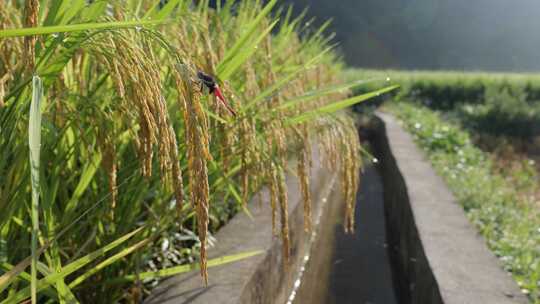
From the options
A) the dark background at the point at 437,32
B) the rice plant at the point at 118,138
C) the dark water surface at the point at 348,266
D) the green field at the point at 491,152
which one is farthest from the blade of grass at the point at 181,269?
the dark background at the point at 437,32

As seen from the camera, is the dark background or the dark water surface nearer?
the dark water surface

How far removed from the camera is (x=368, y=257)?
13.0ft

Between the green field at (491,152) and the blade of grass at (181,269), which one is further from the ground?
the blade of grass at (181,269)

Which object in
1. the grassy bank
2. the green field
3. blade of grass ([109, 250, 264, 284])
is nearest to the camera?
blade of grass ([109, 250, 264, 284])

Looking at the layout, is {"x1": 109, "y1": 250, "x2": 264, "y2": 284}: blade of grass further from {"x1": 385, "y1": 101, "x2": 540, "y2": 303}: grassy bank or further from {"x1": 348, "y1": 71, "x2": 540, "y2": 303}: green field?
{"x1": 385, "y1": 101, "x2": 540, "y2": 303}: grassy bank

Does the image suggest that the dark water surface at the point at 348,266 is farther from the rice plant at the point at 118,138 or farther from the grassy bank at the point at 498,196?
the rice plant at the point at 118,138

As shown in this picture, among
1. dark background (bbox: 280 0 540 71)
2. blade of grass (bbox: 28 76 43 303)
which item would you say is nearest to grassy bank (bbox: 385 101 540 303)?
blade of grass (bbox: 28 76 43 303)

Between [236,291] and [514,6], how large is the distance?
51770 millimetres

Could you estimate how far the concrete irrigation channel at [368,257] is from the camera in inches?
85.5

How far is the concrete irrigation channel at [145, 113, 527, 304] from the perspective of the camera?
2.17m

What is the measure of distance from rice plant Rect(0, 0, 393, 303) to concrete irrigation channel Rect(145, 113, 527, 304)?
0.14 meters

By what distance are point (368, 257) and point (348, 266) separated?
25cm

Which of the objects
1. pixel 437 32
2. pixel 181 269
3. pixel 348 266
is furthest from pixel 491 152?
pixel 437 32

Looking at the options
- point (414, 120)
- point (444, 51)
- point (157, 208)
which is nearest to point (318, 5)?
point (444, 51)
